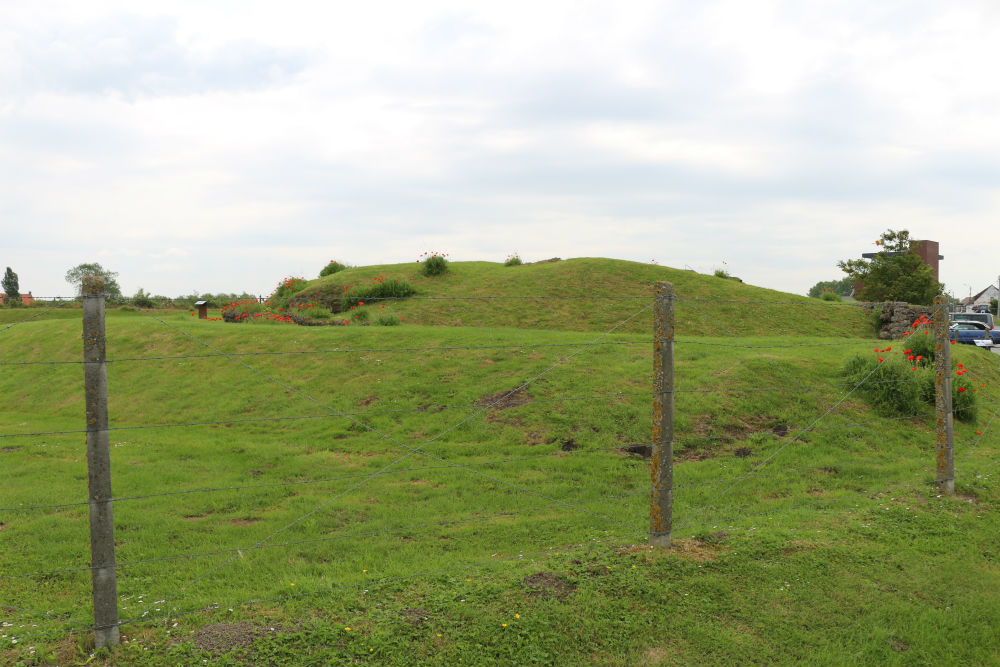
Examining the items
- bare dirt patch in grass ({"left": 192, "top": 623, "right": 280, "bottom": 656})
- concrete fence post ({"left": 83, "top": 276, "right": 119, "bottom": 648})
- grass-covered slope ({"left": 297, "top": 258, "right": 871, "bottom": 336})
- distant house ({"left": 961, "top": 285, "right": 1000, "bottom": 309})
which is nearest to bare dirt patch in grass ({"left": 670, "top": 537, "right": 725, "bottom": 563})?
bare dirt patch in grass ({"left": 192, "top": 623, "right": 280, "bottom": 656})

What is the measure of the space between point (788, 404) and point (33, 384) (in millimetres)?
21065

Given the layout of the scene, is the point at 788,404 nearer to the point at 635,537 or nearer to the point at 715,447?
the point at 715,447

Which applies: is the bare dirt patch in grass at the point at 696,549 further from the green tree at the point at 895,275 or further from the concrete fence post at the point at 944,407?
the green tree at the point at 895,275

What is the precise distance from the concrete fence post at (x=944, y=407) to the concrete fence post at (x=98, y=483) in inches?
412

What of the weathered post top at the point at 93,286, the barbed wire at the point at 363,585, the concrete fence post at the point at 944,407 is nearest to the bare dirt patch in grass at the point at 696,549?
the barbed wire at the point at 363,585

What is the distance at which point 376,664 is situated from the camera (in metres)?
4.75

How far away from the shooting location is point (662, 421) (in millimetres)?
6707

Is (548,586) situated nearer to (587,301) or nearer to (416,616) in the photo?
(416,616)

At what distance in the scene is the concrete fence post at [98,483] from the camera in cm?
494

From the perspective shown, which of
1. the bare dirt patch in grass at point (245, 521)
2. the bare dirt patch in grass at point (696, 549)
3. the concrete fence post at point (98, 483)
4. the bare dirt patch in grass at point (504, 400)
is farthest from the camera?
the bare dirt patch in grass at point (504, 400)

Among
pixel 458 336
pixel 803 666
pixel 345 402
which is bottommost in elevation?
pixel 803 666

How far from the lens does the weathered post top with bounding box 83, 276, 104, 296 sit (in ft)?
16.3

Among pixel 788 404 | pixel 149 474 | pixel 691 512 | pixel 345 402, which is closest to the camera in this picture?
pixel 691 512

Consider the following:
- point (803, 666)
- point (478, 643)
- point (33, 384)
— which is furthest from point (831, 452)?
point (33, 384)
